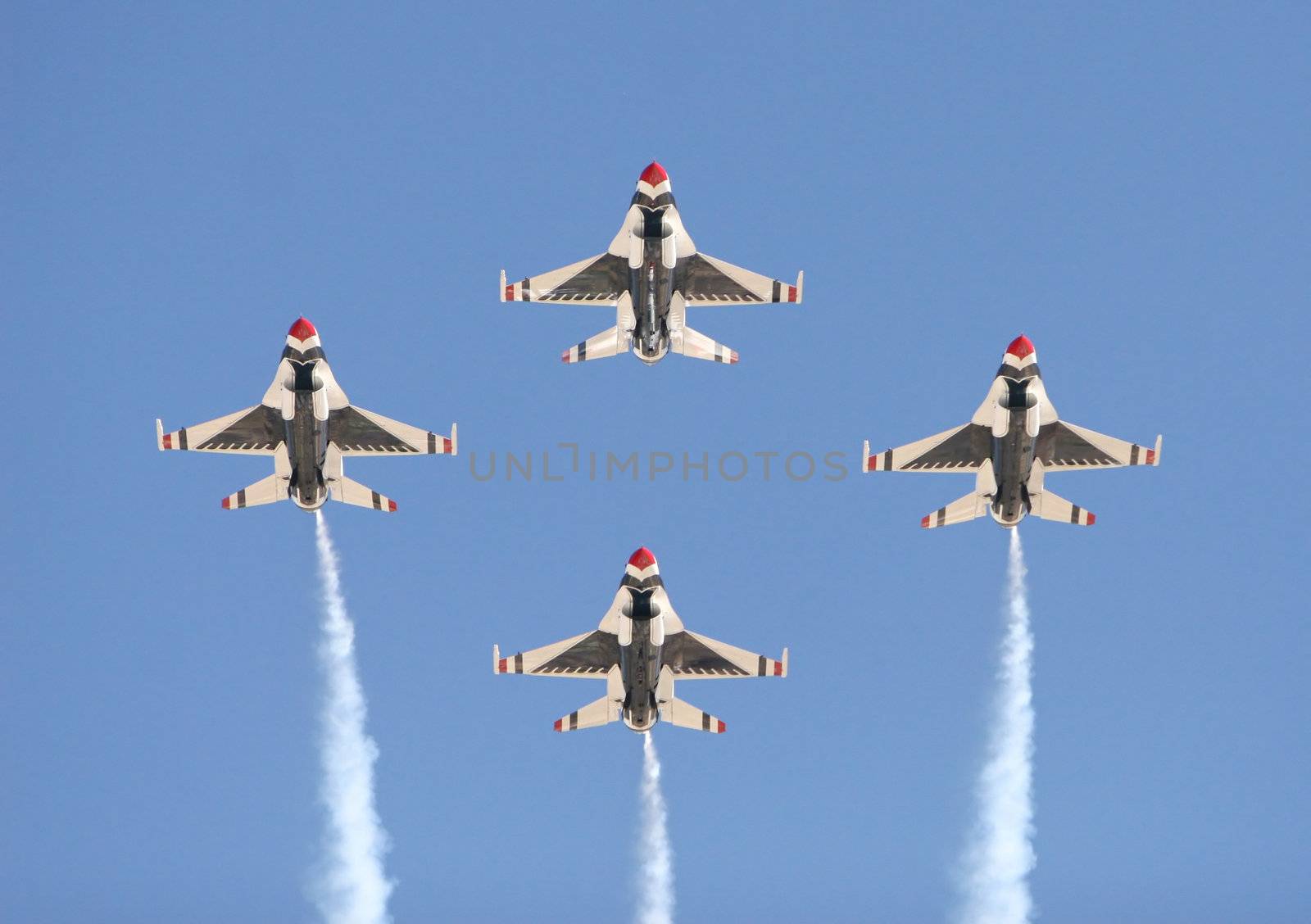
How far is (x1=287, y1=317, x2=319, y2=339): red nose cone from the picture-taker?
8406 cm

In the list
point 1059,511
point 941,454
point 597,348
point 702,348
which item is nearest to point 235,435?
point 597,348

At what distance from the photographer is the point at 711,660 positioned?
90.2m

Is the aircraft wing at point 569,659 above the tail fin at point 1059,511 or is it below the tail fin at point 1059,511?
below

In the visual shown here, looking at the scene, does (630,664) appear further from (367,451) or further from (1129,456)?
(1129,456)

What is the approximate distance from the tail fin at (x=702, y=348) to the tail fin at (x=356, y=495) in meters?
13.5

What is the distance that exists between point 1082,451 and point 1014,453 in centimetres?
431

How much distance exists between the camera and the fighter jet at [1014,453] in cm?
8375

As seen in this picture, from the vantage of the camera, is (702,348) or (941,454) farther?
(702,348)

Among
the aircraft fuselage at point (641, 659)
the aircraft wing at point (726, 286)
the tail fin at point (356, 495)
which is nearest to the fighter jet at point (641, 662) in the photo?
the aircraft fuselage at point (641, 659)

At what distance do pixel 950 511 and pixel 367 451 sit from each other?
22.9m

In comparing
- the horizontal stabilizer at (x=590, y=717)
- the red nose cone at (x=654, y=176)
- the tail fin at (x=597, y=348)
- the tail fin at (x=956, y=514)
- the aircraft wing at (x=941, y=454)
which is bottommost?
the horizontal stabilizer at (x=590, y=717)

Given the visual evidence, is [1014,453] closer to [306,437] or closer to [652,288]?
[652,288]

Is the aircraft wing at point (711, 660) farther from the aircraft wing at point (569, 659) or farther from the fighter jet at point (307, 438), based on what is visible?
the fighter jet at point (307, 438)

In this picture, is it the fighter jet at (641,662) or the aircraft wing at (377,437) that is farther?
the aircraft wing at (377,437)
